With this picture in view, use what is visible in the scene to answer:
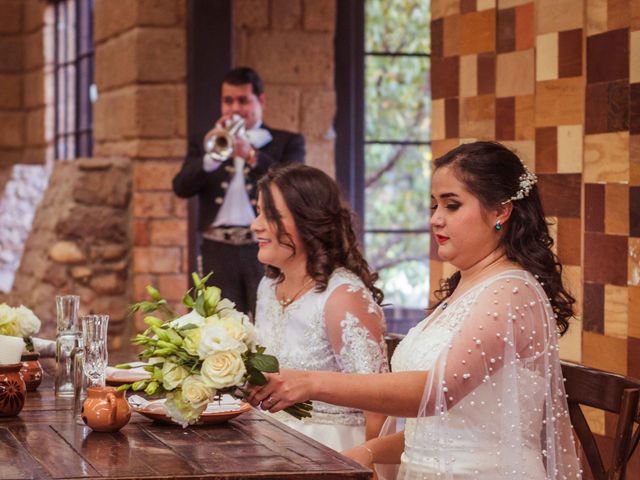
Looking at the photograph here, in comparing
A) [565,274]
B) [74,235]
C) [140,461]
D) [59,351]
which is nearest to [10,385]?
[59,351]

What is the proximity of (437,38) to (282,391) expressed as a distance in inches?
73.7

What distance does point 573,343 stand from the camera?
3395 millimetres

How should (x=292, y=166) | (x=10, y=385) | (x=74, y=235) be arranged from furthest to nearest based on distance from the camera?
(x=74, y=235) → (x=292, y=166) → (x=10, y=385)

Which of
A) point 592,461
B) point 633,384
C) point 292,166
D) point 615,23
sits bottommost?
point 592,461

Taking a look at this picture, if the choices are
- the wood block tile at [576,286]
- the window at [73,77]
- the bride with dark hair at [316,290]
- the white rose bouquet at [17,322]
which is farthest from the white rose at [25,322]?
the window at [73,77]

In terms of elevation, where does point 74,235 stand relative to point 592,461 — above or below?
above

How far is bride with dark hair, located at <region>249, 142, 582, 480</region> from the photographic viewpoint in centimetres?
249

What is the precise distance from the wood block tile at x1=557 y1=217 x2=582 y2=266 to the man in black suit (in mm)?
2183

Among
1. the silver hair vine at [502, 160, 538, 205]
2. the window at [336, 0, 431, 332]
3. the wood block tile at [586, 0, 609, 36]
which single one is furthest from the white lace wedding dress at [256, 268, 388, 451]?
the window at [336, 0, 431, 332]

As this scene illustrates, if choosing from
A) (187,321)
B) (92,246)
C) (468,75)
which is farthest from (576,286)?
(92,246)

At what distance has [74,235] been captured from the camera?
634cm

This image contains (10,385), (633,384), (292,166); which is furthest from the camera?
(292,166)

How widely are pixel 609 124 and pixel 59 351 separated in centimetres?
153

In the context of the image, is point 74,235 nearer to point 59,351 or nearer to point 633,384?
point 59,351
